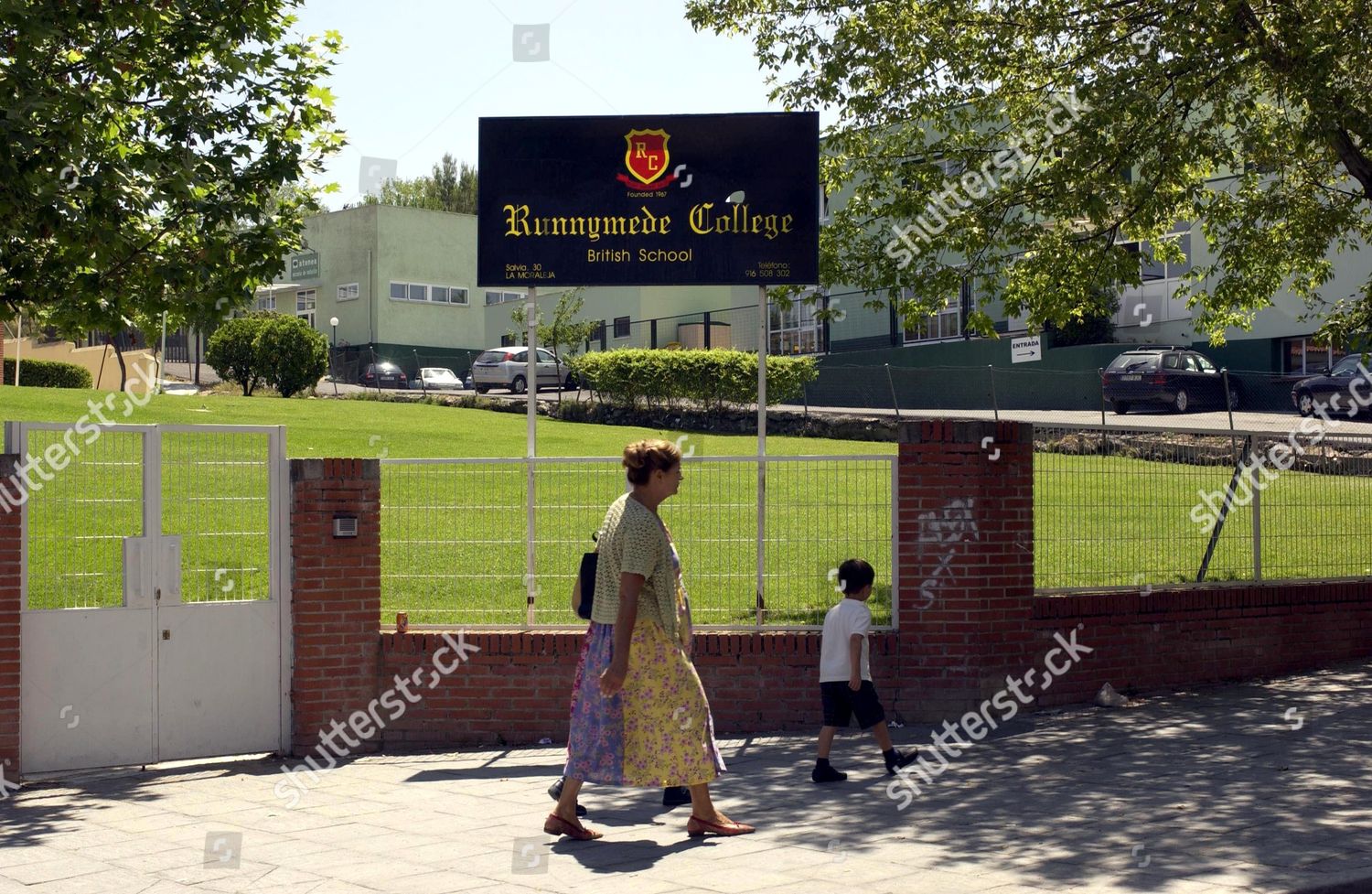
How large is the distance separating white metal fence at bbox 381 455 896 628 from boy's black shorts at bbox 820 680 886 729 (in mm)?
1675

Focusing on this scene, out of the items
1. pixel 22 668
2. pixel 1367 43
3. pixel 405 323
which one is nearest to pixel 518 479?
pixel 22 668

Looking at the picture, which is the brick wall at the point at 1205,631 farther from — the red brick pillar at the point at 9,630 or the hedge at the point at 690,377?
the hedge at the point at 690,377

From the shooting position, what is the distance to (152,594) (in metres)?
8.69

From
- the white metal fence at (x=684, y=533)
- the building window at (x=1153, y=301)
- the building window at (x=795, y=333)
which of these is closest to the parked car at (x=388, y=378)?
the building window at (x=795, y=333)

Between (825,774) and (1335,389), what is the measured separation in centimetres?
2131

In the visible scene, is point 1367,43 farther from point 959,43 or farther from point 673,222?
point 673,222

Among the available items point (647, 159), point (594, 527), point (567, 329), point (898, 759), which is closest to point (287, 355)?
point (567, 329)

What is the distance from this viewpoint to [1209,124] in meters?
13.0

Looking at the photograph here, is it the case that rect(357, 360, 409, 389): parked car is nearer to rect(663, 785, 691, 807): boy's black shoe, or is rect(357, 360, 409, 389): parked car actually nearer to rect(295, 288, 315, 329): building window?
rect(295, 288, 315, 329): building window

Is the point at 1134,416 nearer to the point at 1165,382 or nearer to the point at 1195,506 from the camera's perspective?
the point at 1165,382

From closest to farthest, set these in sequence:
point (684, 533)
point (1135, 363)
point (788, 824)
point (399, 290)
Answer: point (788, 824), point (684, 533), point (1135, 363), point (399, 290)

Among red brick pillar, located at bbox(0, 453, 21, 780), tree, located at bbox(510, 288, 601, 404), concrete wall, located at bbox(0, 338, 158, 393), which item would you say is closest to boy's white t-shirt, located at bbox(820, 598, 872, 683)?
red brick pillar, located at bbox(0, 453, 21, 780)

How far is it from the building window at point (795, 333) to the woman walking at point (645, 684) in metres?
32.8

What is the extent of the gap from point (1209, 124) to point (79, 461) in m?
10.2
